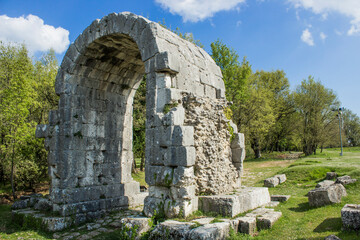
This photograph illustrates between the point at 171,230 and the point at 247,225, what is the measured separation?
1.64 m

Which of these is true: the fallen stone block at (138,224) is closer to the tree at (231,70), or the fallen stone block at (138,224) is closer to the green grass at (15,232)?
the green grass at (15,232)

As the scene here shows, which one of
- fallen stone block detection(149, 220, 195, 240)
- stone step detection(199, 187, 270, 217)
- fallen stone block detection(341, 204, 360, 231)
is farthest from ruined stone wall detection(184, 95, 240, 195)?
fallen stone block detection(341, 204, 360, 231)

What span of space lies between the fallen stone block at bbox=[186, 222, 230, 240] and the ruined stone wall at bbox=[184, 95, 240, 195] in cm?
139

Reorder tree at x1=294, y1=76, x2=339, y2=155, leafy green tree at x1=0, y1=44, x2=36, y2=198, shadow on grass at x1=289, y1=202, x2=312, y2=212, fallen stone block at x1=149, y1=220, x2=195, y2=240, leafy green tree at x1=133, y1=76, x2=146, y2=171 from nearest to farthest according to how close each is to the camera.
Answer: fallen stone block at x1=149, y1=220, x2=195, y2=240, shadow on grass at x1=289, y1=202, x2=312, y2=212, leafy green tree at x1=0, y1=44, x2=36, y2=198, leafy green tree at x1=133, y1=76, x2=146, y2=171, tree at x1=294, y1=76, x2=339, y2=155

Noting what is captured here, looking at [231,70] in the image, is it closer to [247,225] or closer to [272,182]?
[272,182]

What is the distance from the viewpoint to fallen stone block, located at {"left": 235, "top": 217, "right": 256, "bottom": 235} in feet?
18.8

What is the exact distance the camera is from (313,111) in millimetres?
31469

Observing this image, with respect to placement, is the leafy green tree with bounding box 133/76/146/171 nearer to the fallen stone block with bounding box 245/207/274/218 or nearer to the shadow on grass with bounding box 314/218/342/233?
the fallen stone block with bounding box 245/207/274/218

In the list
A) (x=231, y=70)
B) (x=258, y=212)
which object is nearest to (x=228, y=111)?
(x=258, y=212)

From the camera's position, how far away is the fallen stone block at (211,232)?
4820 mm

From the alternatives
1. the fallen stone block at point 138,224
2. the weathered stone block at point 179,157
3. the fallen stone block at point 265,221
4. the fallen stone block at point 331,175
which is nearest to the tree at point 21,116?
the fallen stone block at point 138,224

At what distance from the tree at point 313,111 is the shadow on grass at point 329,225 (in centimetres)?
2623

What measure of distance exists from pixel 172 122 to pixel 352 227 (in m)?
4.25

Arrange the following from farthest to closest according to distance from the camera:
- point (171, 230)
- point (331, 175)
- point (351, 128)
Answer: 1. point (351, 128)
2. point (331, 175)
3. point (171, 230)
